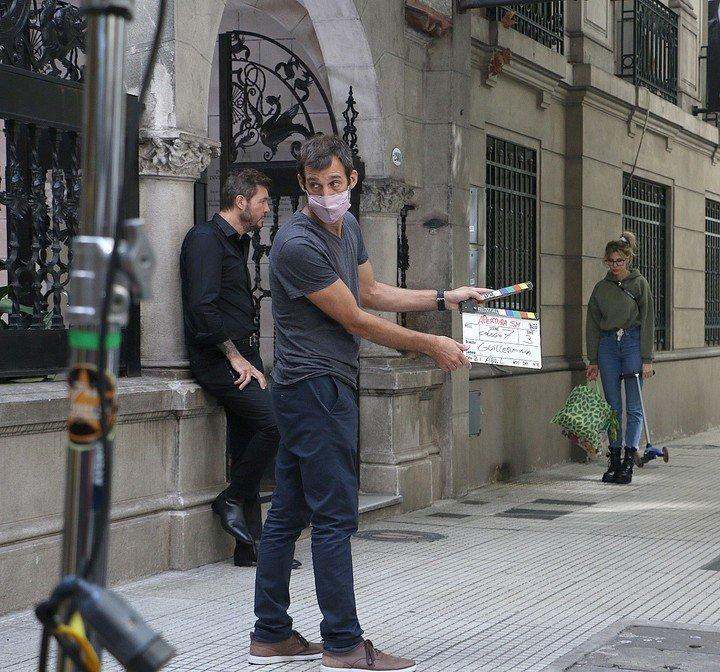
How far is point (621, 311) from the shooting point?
1127 cm

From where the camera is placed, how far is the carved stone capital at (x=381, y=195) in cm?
941

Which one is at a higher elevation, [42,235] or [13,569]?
[42,235]

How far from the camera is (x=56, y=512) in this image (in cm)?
621

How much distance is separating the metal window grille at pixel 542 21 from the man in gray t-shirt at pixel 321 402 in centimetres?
688

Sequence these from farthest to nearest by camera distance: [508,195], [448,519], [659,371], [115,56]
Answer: [659,371] < [508,195] < [448,519] < [115,56]

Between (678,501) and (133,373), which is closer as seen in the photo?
(133,373)

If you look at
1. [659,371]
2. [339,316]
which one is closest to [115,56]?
[339,316]

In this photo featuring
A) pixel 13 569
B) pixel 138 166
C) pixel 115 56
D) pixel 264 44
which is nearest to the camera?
pixel 115 56

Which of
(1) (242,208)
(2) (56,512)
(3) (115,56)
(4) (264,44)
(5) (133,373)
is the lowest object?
(2) (56,512)

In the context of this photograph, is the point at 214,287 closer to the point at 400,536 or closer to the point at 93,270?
the point at 400,536

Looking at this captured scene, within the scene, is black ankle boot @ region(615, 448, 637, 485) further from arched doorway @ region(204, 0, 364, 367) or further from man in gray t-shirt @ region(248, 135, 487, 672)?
man in gray t-shirt @ region(248, 135, 487, 672)

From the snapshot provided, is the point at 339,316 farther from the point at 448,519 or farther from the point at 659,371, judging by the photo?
the point at 659,371

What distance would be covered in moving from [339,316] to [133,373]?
8.07 feet

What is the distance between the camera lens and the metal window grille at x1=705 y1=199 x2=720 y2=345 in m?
18.2
